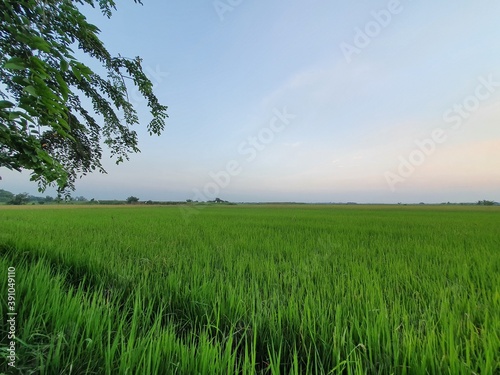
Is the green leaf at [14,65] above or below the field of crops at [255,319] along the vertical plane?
above

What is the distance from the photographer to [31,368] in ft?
3.92

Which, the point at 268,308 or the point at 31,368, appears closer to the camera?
the point at 31,368

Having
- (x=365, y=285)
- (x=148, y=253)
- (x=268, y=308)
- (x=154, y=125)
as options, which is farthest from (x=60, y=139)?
(x=365, y=285)

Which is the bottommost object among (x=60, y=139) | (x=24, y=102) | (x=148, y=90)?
(x=24, y=102)

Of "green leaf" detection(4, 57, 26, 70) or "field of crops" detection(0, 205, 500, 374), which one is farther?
"field of crops" detection(0, 205, 500, 374)

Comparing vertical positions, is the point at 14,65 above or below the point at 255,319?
above

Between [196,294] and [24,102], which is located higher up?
[24,102]

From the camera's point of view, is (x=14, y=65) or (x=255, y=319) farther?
(x=255, y=319)

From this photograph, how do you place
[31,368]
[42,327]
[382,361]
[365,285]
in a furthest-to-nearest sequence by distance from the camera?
[365,285] < [42,327] < [382,361] < [31,368]

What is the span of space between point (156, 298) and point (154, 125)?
3.18 meters

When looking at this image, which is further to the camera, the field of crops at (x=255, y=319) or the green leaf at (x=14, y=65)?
the field of crops at (x=255, y=319)

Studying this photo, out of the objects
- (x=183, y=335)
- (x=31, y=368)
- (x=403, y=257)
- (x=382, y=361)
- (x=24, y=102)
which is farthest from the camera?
(x=403, y=257)

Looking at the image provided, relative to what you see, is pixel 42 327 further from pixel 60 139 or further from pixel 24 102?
pixel 60 139

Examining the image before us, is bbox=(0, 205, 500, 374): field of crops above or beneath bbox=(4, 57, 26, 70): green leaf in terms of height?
beneath
